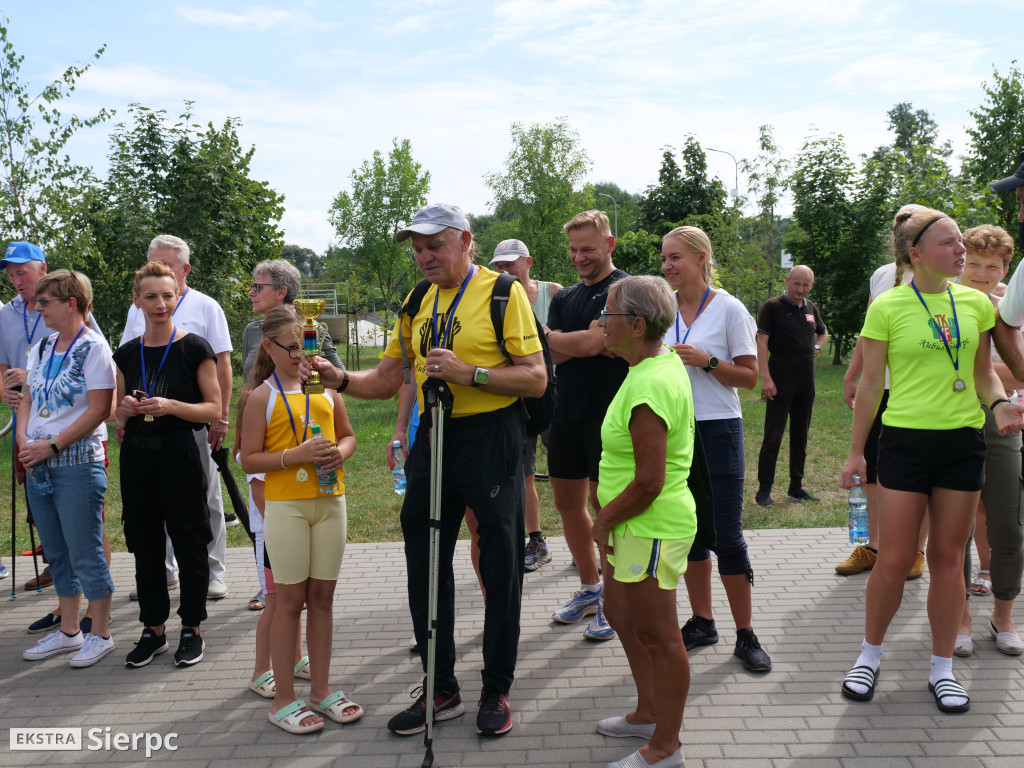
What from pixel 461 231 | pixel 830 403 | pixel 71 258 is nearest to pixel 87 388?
pixel 461 231

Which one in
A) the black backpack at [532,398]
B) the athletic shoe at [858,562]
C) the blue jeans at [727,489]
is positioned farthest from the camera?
the athletic shoe at [858,562]

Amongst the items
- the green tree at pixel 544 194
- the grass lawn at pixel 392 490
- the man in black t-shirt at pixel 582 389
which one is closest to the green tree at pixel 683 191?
the green tree at pixel 544 194

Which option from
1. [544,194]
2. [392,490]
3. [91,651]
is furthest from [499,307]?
[544,194]

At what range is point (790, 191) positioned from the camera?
986 inches

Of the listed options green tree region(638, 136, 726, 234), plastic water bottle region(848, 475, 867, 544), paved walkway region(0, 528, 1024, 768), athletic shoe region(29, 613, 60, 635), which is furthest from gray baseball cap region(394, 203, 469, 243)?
green tree region(638, 136, 726, 234)

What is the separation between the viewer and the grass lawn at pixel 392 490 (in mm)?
7266

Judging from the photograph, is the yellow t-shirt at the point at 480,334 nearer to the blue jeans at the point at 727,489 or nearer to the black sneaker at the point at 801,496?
the blue jeans at the point at 727,489

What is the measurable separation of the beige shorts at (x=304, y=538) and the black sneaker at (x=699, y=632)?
2.00 meters

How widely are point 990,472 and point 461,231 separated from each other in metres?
3.13

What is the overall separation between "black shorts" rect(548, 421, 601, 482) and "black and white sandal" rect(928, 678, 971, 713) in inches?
79.2

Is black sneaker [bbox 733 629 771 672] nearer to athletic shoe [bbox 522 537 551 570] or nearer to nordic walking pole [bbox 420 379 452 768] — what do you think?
nordic walking pole [bbox 420 379 452 768]

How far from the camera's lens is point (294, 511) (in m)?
3.79

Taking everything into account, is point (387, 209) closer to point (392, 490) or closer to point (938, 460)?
point (392, 490)

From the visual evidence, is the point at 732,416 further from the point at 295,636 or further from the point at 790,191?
the point at 790,191
